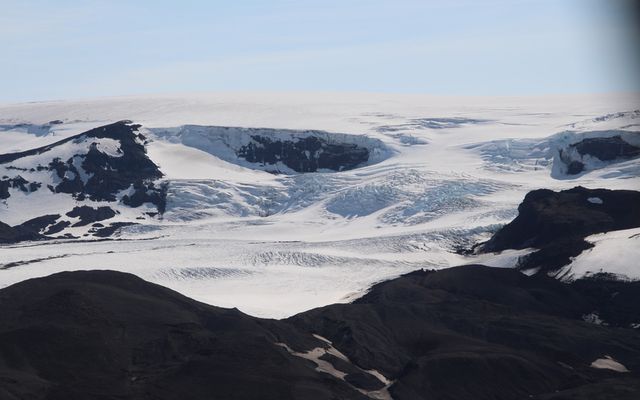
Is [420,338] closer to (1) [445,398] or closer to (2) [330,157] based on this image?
(1) [445,398]

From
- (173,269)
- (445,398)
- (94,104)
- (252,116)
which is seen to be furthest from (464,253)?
(94,104)

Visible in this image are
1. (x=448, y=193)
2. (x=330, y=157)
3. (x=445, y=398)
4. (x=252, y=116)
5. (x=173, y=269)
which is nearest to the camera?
(x=445, y=398)

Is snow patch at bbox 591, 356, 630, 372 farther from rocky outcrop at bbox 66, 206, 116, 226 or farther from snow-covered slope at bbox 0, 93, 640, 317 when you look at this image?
rocky outcrop at bbox 66, 206, 116, 226

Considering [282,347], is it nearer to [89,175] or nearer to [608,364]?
[608,364]

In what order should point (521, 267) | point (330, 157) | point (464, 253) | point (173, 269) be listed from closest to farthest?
point (521, 267), point (173, 269), point (464, 253), point (330, 157)

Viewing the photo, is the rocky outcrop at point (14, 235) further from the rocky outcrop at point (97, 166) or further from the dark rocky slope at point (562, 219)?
the dark rocky slope at point (562, 219)

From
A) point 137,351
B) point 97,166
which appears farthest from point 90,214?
point 137,351
